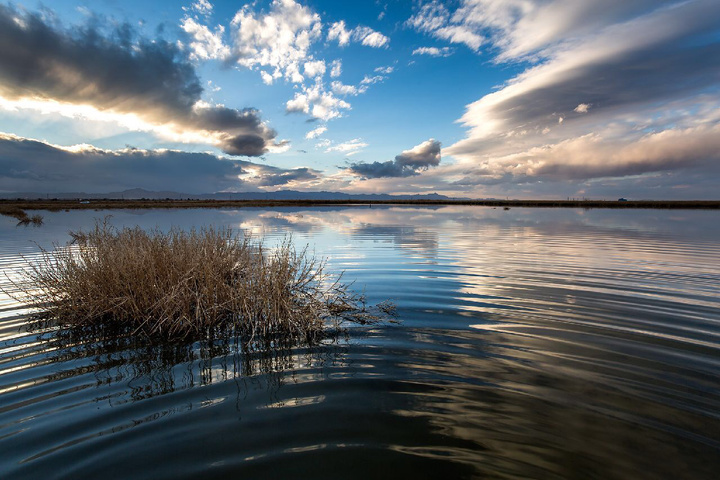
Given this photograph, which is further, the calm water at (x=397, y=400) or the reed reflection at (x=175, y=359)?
the reed reflection at (x=175, y=359)

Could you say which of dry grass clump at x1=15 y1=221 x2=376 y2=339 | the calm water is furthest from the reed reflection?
dry grass clump at x1=15 y1=221 x2=376 y2=339

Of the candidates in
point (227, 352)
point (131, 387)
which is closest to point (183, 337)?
point (227, 352)

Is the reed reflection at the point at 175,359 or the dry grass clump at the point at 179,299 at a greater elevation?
the dry grass clump at the point at 179,299

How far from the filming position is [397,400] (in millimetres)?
5473

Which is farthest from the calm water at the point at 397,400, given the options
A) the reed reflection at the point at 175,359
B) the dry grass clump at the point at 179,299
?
the dry grass clump at the point at 179,299

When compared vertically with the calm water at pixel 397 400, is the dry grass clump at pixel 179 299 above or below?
above

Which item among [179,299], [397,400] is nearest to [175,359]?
[179,299]

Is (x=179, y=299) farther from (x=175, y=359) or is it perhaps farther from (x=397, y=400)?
(x=397, y=400)

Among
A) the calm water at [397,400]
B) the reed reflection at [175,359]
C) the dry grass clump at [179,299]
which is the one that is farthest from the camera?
the dry grass clump at [179,299]

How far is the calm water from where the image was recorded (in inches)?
163

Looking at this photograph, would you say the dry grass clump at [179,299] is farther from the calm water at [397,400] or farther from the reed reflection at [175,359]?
the calm water at [397,400]

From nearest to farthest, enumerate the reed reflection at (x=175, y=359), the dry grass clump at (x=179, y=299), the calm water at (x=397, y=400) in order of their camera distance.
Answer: the calm water at (x=397, y=400) → the reed reflection at (x=175, y=359) → the dry grass clump at (x=179, y=299)

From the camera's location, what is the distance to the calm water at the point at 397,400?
415 centimetres

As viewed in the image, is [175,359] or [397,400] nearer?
[397,400]
